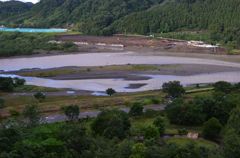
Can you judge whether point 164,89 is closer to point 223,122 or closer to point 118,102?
point 118,102

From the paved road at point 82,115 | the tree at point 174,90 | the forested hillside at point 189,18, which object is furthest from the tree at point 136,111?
the forested hillside at point 189,18

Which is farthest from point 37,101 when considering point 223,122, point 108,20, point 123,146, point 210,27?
point 108,20

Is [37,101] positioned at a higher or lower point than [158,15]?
lower

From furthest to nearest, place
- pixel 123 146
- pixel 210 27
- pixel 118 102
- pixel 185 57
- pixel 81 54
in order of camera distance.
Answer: pixel 210 27 < pixel 81 54 < pixel 185 57 < pixel 118 102 < pixel 123 146

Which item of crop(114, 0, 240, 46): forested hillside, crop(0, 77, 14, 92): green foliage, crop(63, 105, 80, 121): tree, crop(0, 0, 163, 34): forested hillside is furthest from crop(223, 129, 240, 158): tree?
crop(0, 0, 163, 34): forested hillside

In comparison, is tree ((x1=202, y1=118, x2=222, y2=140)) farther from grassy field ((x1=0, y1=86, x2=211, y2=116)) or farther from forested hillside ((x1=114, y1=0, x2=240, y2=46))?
forested hillside ((x1=114, y1=0, x2=240, y2=46))

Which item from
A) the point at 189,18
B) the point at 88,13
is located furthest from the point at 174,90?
the point at 88,13

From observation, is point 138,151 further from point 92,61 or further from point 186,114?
point 92,61
